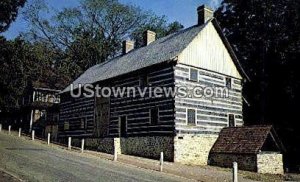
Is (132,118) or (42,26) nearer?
(132,118)

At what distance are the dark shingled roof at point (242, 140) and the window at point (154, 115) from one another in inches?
189

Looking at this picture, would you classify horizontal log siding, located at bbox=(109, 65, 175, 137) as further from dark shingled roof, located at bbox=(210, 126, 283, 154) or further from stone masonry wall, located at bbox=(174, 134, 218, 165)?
dark shingled roof, located at bbox=(210, 126, 283, 154)

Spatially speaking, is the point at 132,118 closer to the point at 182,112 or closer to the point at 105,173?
the point at 182,112

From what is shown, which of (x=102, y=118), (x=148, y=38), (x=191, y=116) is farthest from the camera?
(x=148, y=38)

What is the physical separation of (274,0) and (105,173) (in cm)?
2914

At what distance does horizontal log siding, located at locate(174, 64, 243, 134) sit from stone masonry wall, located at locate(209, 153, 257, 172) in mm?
2147

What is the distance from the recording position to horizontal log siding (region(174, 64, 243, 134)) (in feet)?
85.6

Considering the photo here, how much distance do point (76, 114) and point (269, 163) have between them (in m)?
19.5

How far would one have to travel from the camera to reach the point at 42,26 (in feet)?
195

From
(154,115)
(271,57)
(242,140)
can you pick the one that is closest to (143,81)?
(154,115)

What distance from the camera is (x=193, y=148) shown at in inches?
1030

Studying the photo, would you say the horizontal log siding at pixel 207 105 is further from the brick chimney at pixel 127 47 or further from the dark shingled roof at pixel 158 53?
the brick chimney at pixel 127 47

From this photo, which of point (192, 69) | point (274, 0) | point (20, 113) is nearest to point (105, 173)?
point (192, 69)

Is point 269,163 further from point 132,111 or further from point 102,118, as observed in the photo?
point 102,118
